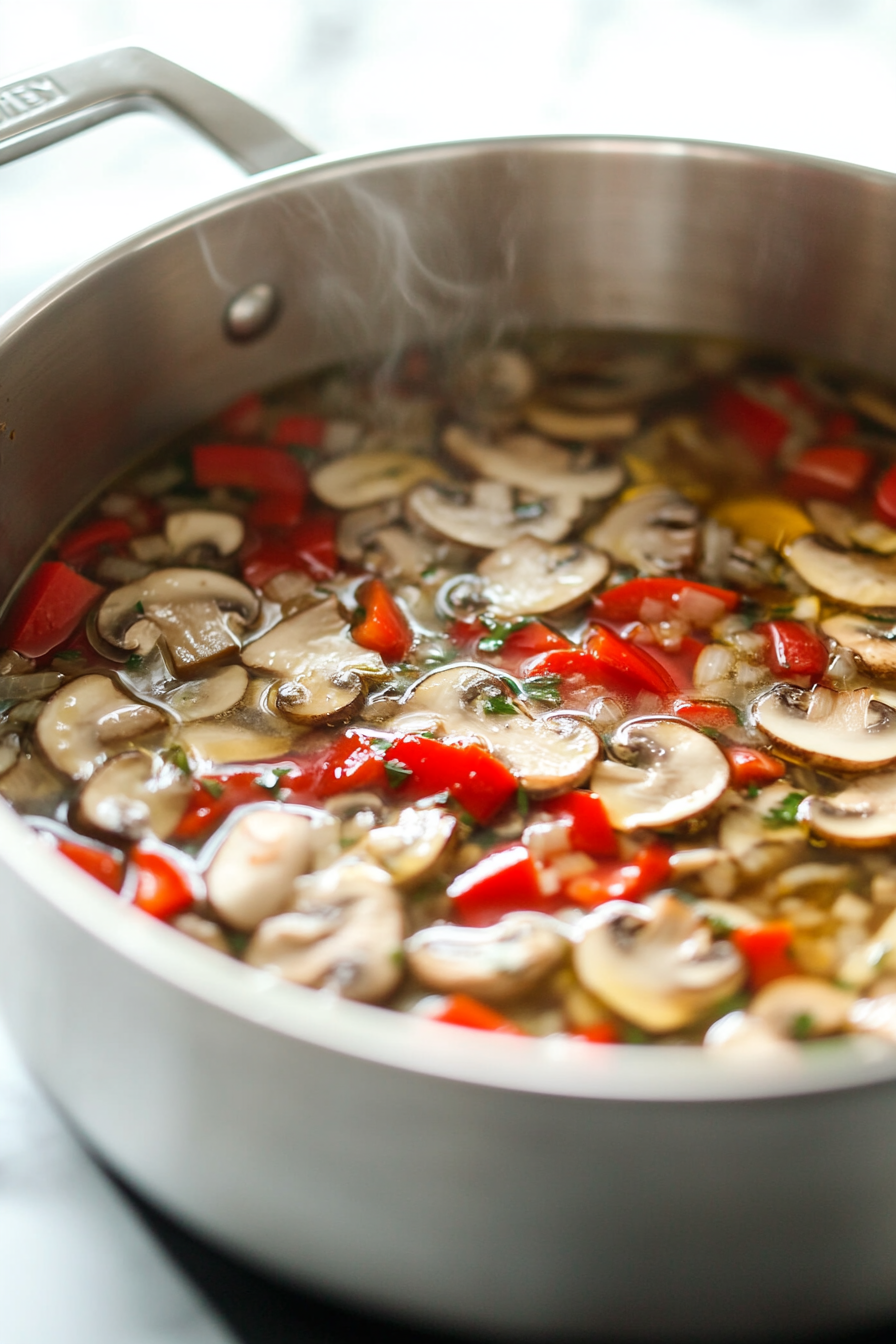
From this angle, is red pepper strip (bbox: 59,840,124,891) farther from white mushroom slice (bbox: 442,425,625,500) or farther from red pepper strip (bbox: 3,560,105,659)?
white mushroom slice (bbox: 442,425,625,500)

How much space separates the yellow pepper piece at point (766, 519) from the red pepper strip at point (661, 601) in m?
0.22

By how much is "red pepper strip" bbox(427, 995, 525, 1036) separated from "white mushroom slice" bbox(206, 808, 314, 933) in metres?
0.24

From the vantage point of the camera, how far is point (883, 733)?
67.2 inches

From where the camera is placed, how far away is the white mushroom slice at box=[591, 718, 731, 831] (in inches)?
62.9

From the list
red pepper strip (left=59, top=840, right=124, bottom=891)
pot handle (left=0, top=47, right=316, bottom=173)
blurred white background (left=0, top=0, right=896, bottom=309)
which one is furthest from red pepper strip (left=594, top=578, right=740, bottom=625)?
blurred white background (left=0, top=0, right=896, bottom=309)

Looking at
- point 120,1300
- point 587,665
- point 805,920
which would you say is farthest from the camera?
point 587,665

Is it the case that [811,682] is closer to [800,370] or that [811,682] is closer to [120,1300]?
[800,370]

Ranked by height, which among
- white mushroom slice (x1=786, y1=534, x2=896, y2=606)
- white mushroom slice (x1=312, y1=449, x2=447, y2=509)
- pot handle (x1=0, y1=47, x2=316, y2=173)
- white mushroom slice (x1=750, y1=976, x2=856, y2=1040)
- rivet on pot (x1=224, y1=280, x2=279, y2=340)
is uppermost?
pot handle (x1=0, y1=47, x2=316, y2=173)

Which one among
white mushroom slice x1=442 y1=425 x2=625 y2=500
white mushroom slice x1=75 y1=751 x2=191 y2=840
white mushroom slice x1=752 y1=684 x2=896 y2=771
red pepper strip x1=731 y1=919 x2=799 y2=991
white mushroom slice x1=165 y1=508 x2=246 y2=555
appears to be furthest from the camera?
white mushroom slice x1=442 y1=425 x2=625 y2=500

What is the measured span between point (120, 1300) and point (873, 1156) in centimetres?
76

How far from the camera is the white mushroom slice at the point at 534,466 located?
2.18 metres

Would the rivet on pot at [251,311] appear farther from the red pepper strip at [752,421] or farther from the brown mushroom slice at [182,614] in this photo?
the red pepper strip at [752,421]

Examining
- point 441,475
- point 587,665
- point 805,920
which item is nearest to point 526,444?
point 441,475

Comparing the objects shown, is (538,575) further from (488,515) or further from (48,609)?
(48,609)
